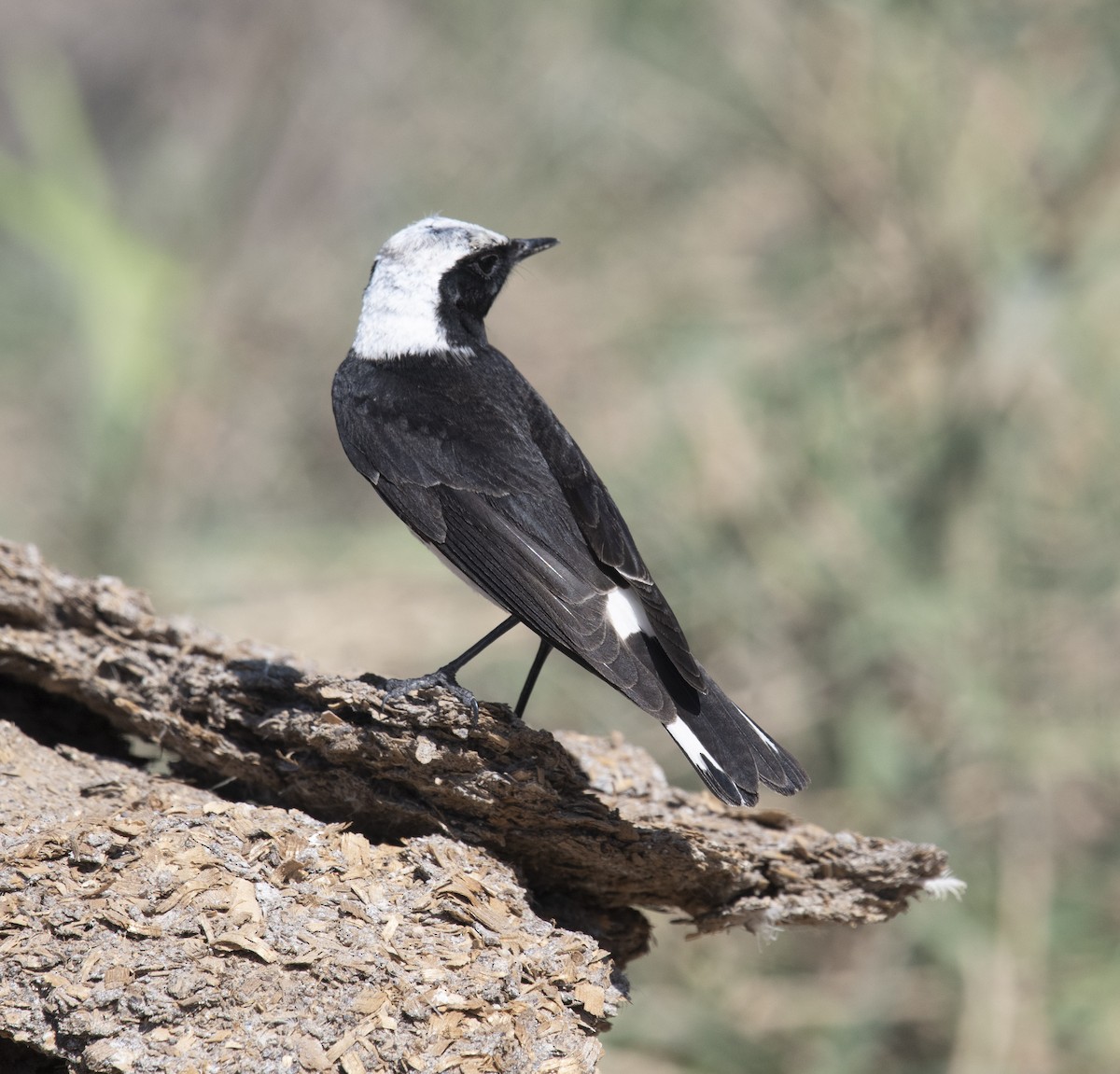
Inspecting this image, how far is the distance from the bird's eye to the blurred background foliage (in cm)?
330

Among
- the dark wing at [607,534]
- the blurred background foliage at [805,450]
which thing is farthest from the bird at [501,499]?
the blurred background foliage at [805,450]

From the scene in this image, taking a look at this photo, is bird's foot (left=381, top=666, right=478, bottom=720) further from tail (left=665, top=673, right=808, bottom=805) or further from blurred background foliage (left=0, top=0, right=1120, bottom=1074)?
blurred background foliage (left=0, top=0, right=1120, bottom=1074)

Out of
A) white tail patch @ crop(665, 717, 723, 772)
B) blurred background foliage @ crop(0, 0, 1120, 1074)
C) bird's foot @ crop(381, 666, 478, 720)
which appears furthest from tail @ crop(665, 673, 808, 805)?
blurred background foliage @ crop(0, 0, 1120, 1074)

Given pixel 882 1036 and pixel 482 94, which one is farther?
pixel 482 94

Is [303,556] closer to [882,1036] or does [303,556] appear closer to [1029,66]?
[882,1036]

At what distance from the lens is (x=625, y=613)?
3684 mm

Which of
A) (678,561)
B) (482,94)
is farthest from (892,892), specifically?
(482,94)

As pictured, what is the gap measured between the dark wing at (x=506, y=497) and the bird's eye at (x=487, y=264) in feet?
1.74

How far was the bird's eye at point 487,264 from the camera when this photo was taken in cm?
468

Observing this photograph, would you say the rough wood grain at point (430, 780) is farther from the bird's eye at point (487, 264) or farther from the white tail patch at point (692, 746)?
the bird's eye at point (487, 264)

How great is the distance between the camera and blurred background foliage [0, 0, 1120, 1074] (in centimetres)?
693

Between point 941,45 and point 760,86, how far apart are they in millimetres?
1163

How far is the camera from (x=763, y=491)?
25.5 feet

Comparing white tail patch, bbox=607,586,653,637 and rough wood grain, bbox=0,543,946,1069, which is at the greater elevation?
white tail patch, bbox=607,586,653,637
